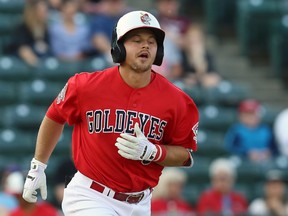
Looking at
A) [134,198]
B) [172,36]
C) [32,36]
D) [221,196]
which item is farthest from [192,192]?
[134,198]

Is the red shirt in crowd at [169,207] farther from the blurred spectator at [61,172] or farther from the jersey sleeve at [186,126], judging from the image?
the jersey sleeve at [186,126]

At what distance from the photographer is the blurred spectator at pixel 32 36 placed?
1088 cm

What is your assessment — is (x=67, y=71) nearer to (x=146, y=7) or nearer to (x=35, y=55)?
(x=35, y=55)

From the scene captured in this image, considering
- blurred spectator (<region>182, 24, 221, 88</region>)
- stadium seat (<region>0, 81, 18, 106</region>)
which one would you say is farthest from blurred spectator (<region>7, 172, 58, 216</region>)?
blurred spectator (<region>182, 24, 221, 88</region>)

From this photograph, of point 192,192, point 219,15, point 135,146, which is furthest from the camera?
point 219,15

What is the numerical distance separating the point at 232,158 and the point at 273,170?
0.46 meters

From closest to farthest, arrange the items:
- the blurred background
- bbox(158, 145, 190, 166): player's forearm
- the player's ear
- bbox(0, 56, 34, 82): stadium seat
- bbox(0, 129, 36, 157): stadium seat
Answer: the player's ear → bbox(158, 145, 190, 166): player's forearm → bbox(0, 129, 36, 157): stadium seat → the blurred background → bbox(0, 56, 34, 82): stadium seat

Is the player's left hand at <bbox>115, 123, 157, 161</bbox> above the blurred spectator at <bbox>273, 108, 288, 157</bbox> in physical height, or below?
above

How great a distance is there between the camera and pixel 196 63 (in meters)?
11.4

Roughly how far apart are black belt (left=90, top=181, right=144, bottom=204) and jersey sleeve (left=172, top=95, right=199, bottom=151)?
0.38 metres

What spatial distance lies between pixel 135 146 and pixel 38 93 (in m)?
5.38

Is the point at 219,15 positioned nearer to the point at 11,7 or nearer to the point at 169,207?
the point at 11,7

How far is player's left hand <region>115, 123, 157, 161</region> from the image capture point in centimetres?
536

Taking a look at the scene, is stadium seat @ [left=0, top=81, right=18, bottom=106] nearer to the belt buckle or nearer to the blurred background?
the blurred background
